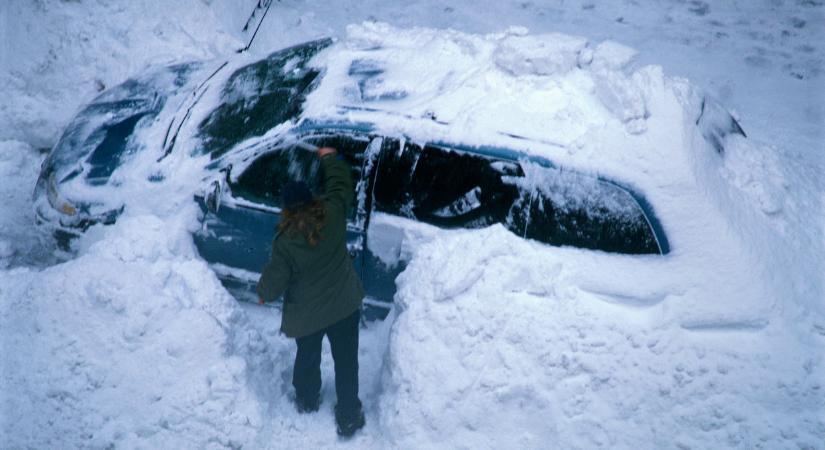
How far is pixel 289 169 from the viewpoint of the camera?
3617mm

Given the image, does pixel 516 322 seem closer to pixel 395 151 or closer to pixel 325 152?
pixel 395 151

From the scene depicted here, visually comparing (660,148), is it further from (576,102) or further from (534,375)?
(534,375)

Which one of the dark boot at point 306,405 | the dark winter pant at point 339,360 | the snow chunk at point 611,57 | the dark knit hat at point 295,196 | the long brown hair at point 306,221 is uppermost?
the snow chunk at point 611,57

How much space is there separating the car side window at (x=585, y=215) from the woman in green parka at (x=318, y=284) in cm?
114

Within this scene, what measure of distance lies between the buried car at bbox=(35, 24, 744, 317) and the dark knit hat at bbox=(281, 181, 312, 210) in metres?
0.80

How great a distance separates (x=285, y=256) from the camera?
2908 mm

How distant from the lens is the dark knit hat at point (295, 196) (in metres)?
2.76

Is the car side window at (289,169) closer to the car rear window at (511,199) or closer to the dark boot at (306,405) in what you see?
the car rear window at (511,199)

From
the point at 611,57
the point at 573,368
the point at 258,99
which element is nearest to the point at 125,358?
the point at 258,99

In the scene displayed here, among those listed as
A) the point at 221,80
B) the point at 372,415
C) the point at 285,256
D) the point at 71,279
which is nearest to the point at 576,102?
the point at 285,256

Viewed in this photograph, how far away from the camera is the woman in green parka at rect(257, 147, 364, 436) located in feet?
9.25

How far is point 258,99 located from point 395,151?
1.22m

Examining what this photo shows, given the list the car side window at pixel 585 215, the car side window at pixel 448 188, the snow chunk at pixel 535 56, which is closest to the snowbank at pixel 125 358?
the car side window at pixel 448 188

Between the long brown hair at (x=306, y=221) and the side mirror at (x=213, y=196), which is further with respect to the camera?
the side mirror at (x=213, y=196)
